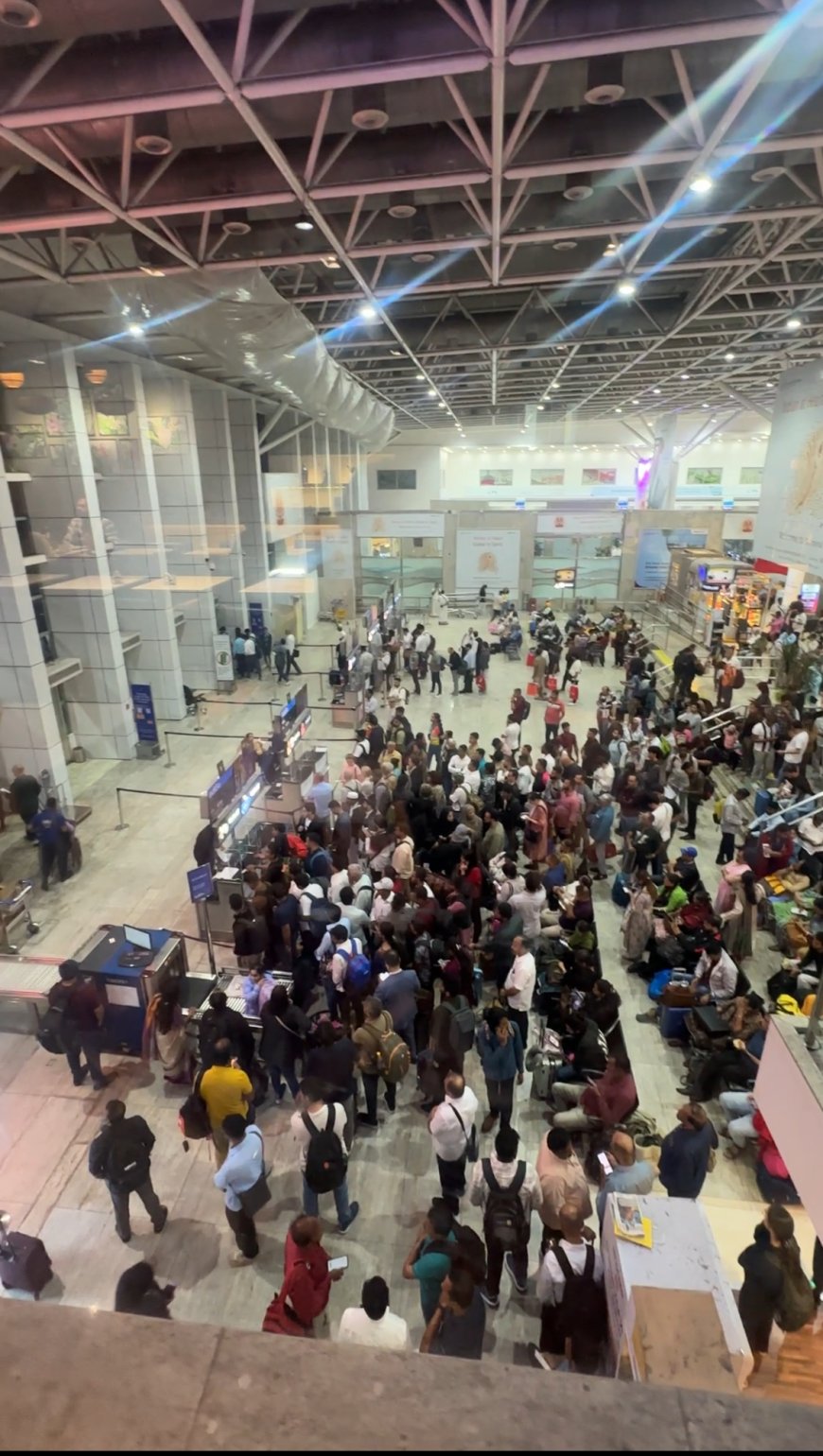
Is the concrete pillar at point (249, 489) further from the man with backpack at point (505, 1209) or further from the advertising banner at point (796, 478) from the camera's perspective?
the man with backpack at point (505, 1209)

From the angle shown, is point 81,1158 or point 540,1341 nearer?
point 540,1341

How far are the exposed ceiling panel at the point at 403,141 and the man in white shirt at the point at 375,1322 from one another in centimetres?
622

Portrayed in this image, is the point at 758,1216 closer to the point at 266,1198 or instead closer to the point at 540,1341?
the point at 540,1341

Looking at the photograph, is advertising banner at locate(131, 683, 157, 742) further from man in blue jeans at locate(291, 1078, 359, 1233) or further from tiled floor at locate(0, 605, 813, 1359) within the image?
man in blue jeans at locate(291, 1078, 359, 1233)

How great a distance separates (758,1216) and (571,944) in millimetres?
2425

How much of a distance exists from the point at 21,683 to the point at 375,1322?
9.79 m

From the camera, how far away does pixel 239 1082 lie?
4395mm

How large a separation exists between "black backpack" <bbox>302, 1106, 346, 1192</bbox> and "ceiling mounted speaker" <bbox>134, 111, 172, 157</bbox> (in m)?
7.18

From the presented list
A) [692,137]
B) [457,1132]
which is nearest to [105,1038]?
[457,1132]

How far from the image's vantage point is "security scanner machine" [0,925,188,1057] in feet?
18.4

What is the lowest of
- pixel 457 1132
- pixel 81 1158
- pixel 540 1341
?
pixel 81 1158

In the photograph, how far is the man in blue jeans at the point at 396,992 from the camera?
204 inches

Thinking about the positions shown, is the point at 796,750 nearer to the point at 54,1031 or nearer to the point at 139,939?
the point at 139,939

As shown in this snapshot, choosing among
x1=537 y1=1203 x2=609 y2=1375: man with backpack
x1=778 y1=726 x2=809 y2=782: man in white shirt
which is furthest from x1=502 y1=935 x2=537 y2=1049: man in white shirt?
x1=778 y1=726 x2=809 y2=782: man in white shirt
